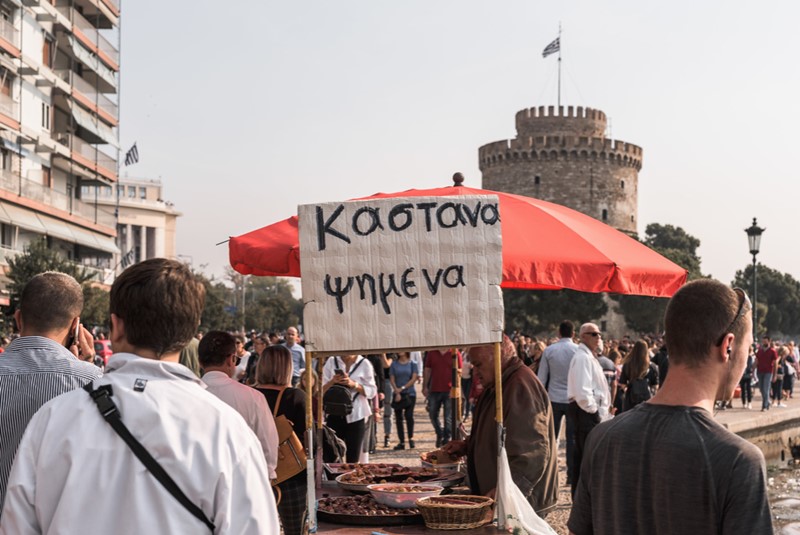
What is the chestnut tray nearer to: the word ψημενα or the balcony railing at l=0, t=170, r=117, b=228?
the word ψημενα

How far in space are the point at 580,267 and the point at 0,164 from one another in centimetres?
3529

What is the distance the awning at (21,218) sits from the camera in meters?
36.4

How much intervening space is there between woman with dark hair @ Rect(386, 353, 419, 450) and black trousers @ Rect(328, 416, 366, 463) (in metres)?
4.08

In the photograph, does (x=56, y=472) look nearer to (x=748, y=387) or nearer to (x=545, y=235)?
(x=545, y=235)

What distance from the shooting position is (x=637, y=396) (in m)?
11.0

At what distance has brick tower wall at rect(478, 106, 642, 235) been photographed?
232 ft

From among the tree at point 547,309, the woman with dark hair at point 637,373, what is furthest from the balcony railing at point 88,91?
the woman with dark hair at point 637,373

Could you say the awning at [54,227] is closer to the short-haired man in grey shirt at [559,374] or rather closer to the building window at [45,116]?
the building window at [45,116]

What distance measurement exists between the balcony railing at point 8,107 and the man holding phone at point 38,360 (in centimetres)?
3509

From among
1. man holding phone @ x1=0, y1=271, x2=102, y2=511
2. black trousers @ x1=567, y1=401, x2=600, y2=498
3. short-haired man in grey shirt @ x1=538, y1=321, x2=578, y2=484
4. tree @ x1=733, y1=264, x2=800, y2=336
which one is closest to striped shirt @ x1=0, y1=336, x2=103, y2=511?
man holding phone @ x1=0, y1=271, x2=102, y2=511

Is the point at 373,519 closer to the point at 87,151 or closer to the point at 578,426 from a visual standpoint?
the point at 578,426

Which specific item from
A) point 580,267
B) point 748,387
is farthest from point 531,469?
point 748,387

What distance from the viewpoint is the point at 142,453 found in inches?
83.3

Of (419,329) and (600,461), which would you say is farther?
(419,329)
